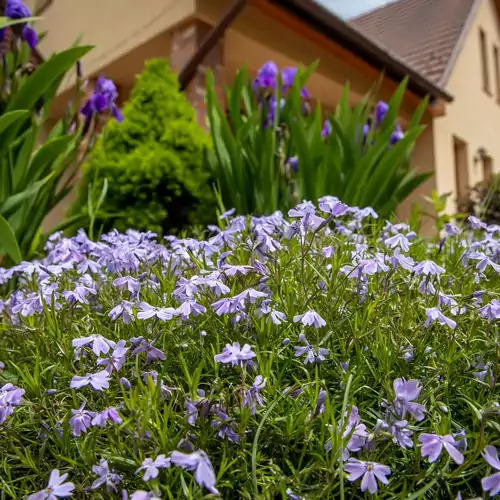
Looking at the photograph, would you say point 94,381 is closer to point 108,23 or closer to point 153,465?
point 153,465

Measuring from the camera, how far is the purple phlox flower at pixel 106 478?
0.80 meters

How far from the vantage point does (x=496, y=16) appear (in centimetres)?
1315

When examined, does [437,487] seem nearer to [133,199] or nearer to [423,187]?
[133,199]

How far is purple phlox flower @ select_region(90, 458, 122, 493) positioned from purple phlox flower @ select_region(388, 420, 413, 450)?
41cm

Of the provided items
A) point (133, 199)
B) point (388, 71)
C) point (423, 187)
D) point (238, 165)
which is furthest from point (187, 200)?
point (423, 187)

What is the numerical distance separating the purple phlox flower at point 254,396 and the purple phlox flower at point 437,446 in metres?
0.25

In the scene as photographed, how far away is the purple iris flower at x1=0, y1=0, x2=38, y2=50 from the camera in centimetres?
243

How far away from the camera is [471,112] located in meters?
10.9

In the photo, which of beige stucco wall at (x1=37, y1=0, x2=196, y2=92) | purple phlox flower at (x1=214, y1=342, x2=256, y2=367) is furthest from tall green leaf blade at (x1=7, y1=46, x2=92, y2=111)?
beige stucco wall at (x1=37, y1=0, x2=196, y2=92)

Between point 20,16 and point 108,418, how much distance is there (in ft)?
7.17

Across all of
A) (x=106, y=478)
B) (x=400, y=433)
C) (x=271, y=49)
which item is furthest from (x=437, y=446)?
(x=271, y=49)

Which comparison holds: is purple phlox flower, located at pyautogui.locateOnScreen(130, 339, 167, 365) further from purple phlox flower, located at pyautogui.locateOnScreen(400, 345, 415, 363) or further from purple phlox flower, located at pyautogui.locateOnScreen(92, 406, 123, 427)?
purple phlox flower, located at pyautogui.locateOnScreen(400, 345, 415, 363)

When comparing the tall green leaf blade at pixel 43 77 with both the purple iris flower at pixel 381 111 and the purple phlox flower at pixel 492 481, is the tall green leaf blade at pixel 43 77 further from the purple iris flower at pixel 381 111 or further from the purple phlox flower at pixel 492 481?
the purple phlox flower at pixel 492 481

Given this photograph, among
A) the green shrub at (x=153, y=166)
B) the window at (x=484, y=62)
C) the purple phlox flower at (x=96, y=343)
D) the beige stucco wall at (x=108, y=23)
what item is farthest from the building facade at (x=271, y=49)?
the purple phlox flower at (x=96, y=343)
